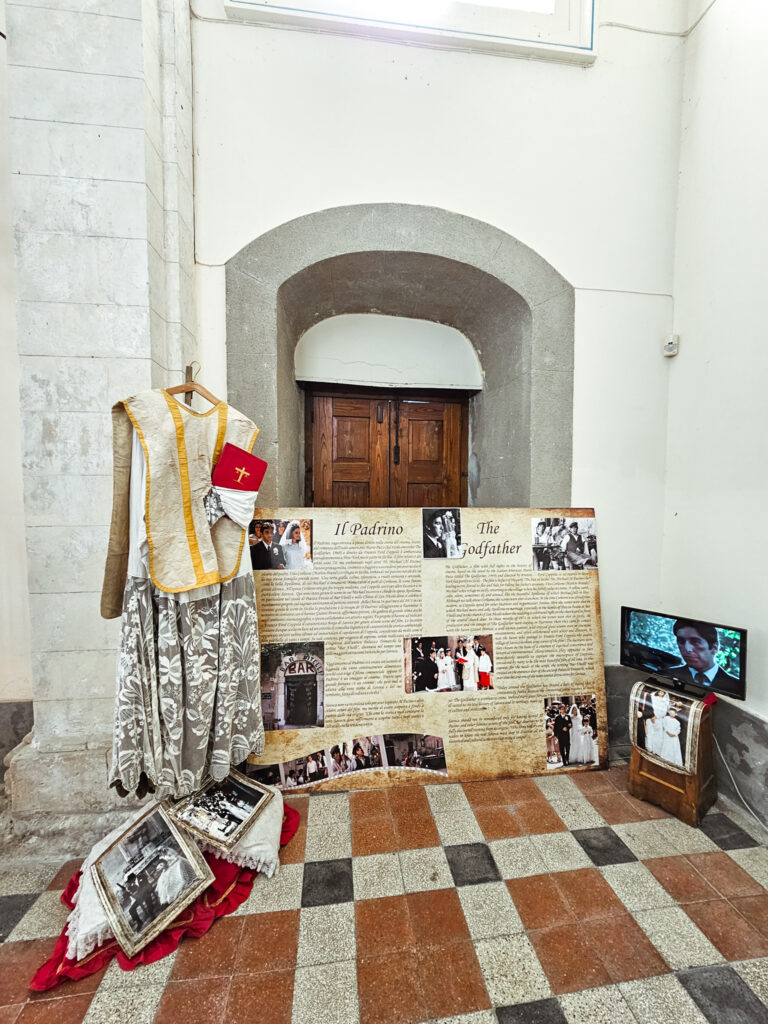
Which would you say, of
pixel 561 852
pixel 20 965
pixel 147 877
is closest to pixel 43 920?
pixel 20 965

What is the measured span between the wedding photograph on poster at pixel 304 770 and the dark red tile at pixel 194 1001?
2.56ft

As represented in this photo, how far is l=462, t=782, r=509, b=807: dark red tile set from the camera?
1.97 metres

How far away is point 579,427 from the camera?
2.40m

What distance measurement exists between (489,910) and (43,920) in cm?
157

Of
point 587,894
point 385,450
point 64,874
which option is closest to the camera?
point 587,894

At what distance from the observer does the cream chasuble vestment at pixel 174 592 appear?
1.51 meters

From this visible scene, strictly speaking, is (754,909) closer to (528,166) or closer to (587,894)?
(587,894)

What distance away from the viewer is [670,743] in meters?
1.91

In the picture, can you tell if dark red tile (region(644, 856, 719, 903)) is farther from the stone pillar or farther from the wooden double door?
the stone pillar

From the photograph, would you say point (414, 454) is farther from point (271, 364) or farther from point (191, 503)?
point (191, 503)

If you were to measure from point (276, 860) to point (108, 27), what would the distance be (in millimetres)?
3467

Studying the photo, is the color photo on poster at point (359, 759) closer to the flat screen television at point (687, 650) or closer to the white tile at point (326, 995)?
the white tile at point (326, 995)

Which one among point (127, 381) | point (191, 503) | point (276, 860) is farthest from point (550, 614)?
point (127, 381)

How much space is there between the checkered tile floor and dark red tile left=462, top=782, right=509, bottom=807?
Answer: 0.05 metres
